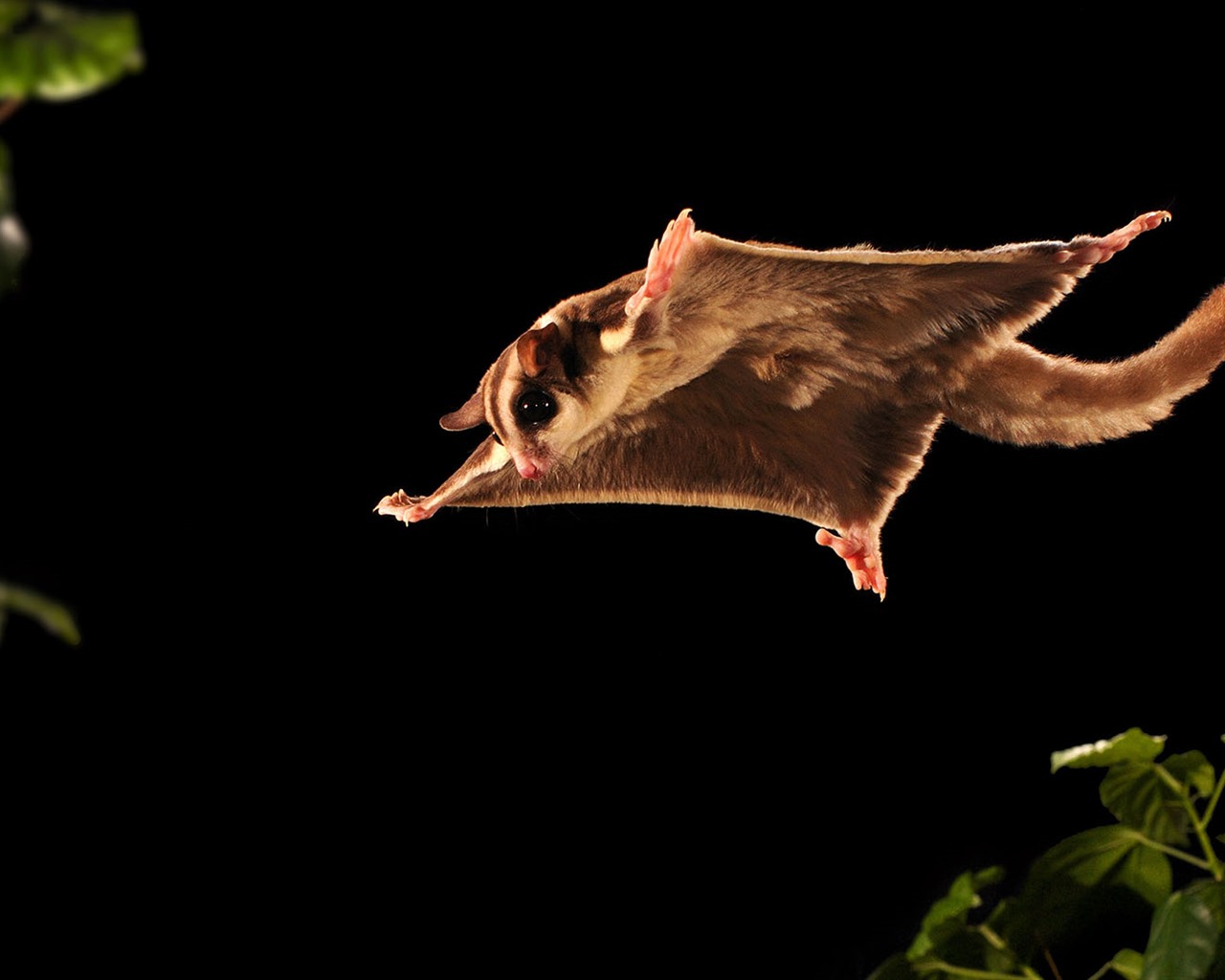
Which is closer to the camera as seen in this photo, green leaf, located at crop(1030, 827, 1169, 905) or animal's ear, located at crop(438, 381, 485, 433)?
green leaf, located at crop(1030, 827, 1169, 905)

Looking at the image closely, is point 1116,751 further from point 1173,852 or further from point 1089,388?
point 1089,388

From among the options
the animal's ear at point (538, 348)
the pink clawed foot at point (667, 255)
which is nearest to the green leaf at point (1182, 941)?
the pink clawed foot at point (667, 255)

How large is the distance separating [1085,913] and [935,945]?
0.77 ft

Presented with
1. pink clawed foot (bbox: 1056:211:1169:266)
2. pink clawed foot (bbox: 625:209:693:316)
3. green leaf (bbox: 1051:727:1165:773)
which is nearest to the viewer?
green leaf (bbox: 1051:727:1165:773)

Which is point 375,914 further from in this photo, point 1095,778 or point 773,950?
point 1095,778

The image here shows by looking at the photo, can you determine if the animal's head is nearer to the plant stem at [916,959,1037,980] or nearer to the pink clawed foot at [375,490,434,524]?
the pink clawed foot at [375,490,434,524]

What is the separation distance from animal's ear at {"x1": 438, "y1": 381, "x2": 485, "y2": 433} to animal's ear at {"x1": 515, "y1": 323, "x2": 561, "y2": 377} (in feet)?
0.54

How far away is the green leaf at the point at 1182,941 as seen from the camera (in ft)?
4.80

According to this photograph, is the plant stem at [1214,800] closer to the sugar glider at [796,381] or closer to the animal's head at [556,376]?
the sugar glider at [796,381]

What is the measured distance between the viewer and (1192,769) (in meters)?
1.82

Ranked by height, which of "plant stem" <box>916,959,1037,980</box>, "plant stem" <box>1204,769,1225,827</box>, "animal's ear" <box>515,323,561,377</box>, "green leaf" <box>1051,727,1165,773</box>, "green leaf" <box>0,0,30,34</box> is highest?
"green leaf" <box>0,0,30,34</box>

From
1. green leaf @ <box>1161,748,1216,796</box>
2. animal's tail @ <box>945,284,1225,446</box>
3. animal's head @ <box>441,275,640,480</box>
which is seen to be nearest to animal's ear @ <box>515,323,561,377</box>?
animal's head @ <box>441,275,640,480</box>

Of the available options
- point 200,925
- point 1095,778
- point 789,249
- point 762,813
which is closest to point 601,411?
point 789,249

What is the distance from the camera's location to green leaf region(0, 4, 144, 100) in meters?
0.73
